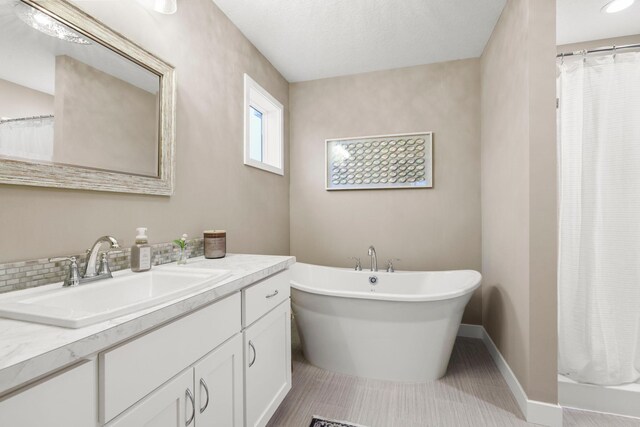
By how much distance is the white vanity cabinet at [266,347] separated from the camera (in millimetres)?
1271

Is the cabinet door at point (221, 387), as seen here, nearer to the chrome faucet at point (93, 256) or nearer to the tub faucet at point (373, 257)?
the chrome faucet at point (93, 256)

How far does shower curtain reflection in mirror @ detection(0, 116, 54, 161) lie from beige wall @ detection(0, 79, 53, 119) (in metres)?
0.02

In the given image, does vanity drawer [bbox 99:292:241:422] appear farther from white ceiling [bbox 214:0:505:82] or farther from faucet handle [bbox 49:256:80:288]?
white ceiling [bbox 214:0:505:82]

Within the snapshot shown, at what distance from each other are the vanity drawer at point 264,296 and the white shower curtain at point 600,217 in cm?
173

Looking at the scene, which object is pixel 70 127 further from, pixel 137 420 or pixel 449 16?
pixel 449 16

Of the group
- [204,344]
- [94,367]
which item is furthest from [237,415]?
[94,367]

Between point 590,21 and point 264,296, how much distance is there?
2.93 m

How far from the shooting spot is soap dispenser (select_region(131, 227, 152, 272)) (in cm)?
127

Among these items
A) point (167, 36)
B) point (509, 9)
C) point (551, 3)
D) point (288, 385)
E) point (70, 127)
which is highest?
point (509, 9)

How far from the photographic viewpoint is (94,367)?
0.65 meters

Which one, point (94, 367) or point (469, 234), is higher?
point (469, 234)

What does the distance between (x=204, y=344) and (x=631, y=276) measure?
236cm

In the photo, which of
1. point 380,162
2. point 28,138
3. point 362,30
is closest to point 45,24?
point 28,138

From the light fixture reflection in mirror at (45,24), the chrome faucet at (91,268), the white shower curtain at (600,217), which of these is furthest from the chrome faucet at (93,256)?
the white shower curtain at (600,217)
